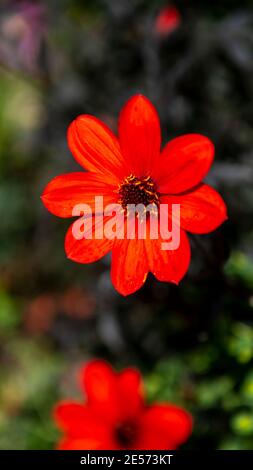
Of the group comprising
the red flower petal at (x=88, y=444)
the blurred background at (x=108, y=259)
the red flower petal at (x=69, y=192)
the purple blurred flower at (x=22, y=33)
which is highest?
the purple blurred flower at (x=22, y=33)

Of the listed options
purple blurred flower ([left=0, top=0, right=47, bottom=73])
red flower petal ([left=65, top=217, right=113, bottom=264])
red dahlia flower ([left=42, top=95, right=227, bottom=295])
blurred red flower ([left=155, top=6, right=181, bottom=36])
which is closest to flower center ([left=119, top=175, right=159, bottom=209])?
red dahlia flower ([left=42, top=95, right=227, bottom=295])

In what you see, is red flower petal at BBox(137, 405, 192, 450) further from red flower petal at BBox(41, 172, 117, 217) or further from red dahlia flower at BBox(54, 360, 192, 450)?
red flower petal at BBox(41, 172, 117, 217)

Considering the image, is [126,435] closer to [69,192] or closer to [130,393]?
[130,393]

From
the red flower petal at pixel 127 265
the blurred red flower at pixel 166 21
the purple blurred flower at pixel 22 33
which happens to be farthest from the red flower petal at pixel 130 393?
the purple blurred flower at pixel 22 33

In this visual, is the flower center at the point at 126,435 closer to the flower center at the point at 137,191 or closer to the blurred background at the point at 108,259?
the blurred background at the point at 108,259

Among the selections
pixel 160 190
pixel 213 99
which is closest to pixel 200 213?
pixel 160 190

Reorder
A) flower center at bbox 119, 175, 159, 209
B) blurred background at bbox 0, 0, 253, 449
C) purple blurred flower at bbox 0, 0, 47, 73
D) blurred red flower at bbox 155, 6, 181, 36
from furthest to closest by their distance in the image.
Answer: purple blurred flower at bbox 0, 0, 47, 73 < blurred red flower at bbox 155, 6, 181, 36 < blurred background at bbox 0, 0, 253, 449 < flower center at bbox 119, 175, 159, 209
